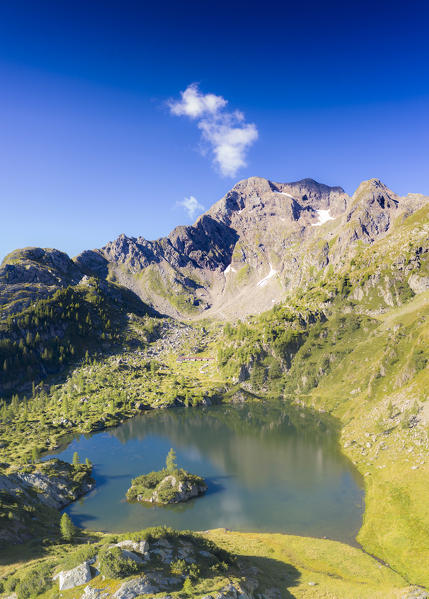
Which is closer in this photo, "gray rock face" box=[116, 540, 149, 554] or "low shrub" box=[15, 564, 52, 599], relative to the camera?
"low shrub" box=[15, 564, 52, 599]

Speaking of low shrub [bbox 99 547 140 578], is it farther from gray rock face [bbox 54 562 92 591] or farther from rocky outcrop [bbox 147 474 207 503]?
rocky outcrop [bbox 147 474 207 503]

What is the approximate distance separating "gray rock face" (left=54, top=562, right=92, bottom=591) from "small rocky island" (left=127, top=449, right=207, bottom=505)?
52.0 meters

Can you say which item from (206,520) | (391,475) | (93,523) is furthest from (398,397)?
(93,523)

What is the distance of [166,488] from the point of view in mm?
89812

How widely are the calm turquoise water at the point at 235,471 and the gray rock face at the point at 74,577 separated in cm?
4067

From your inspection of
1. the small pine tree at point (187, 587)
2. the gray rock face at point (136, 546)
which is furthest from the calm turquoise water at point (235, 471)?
the small pine tree at point (187, 587)

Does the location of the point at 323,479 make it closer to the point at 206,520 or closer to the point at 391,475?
the point at 391,475

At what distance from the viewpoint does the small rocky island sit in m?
88.1

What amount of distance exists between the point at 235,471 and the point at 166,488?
90.7 ft

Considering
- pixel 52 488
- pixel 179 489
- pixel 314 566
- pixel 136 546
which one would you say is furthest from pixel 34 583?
pixel 52 488

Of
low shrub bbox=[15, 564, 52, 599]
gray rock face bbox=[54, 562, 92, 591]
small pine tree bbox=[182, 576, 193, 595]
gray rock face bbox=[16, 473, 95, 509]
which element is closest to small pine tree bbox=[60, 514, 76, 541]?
low shrub bbox=[15, 564, 52, 599]

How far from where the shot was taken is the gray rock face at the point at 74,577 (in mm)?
38000

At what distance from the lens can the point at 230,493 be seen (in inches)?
3664

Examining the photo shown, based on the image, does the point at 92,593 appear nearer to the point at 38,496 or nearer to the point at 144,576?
the point at 144,576
